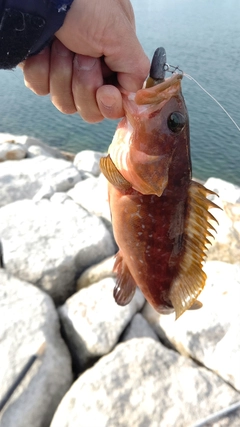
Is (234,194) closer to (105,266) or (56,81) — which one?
(105,266)

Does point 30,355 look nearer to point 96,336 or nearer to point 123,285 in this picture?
point 96,336

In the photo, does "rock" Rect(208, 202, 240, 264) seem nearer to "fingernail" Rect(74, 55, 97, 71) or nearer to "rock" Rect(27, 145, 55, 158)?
"fingernail" Rect(74, 55, 97, 71)

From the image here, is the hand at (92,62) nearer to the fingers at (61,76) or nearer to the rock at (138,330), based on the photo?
the fingers at (61,76)

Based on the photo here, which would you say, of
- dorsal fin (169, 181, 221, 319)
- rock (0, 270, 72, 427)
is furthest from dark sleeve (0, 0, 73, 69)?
rock (0, 270, 72, 427)

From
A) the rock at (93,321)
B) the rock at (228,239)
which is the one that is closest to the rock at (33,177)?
the rock at (93,321)

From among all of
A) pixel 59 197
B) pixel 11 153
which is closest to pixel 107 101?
pixel 59 197
